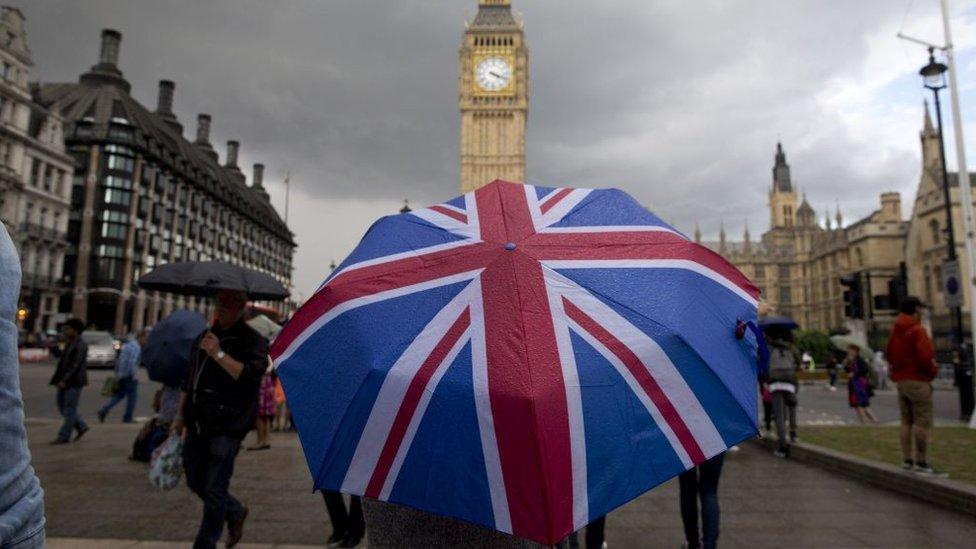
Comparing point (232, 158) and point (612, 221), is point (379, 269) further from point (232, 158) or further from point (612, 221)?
point (232, 158)

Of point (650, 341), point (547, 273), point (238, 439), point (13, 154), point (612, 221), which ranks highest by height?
point (13, 154)

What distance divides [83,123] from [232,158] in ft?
146

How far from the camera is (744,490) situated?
6672 mm

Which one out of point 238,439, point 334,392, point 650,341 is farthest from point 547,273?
point 238,439

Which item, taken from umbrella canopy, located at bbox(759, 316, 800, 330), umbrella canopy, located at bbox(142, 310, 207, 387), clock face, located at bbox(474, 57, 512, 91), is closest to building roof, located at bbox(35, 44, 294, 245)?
clock face, located at bbox(474, 57, 512, 91)

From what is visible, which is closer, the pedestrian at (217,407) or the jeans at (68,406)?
the pedestrian at (217,407)

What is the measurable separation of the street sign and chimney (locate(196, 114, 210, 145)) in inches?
3814

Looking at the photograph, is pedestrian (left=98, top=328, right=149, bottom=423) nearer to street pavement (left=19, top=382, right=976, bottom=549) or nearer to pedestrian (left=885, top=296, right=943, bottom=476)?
street pavement (left=19, top=382, right=976, bottom=549)

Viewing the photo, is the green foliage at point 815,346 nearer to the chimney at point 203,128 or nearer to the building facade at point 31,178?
the building facade at point 31,178

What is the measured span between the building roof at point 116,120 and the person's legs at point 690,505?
61.1 meters

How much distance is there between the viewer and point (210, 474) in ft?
12.6

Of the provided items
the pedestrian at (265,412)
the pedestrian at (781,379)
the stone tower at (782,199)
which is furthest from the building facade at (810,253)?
the pedestrian at (265,412)

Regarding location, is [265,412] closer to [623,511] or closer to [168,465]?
[168,465]

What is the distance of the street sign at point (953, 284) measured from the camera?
12148 mm
